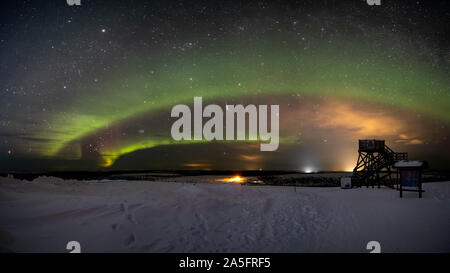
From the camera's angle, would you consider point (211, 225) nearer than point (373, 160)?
Yes

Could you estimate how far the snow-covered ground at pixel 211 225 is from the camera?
7570 mm

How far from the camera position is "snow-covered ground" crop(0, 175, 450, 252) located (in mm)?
7570

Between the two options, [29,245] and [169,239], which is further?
[169,239]

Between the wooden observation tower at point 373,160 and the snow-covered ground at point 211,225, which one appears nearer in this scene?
the snow-covered ground at point 211,225

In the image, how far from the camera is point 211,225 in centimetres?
954

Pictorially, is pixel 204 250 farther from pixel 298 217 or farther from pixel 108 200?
pixel 108 200

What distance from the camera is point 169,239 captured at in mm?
8008

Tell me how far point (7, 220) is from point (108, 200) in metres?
4.11

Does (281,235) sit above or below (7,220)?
below

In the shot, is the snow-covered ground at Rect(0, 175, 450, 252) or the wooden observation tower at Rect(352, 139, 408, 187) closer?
the snow-covered ground at Rect(0, 175, 450, 252)
